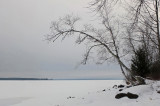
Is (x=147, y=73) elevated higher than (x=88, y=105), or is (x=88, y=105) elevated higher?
(x=147, y=73)

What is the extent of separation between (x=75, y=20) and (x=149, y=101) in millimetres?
12080

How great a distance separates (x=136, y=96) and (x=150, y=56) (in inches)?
870

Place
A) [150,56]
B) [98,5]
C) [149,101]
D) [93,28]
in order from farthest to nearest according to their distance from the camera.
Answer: [150,56]
[93,28]
[149,101]
[98,5]

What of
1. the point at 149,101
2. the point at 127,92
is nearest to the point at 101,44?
the point at 127,92

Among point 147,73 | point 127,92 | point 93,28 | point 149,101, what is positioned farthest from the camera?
point 147,73

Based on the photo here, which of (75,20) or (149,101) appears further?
(75,20)

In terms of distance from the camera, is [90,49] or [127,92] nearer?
[127,92]

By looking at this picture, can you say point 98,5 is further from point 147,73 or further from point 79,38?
point 147,73

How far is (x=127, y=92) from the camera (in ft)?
51.4

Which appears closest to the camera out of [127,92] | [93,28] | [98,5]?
[98,5]

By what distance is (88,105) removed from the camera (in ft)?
52.5

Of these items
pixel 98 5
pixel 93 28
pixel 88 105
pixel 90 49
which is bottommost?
pixel 88 105

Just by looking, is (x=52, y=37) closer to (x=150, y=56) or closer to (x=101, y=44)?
(x=101, y=44)

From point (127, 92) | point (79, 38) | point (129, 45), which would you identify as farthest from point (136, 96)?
point (129, 45)
